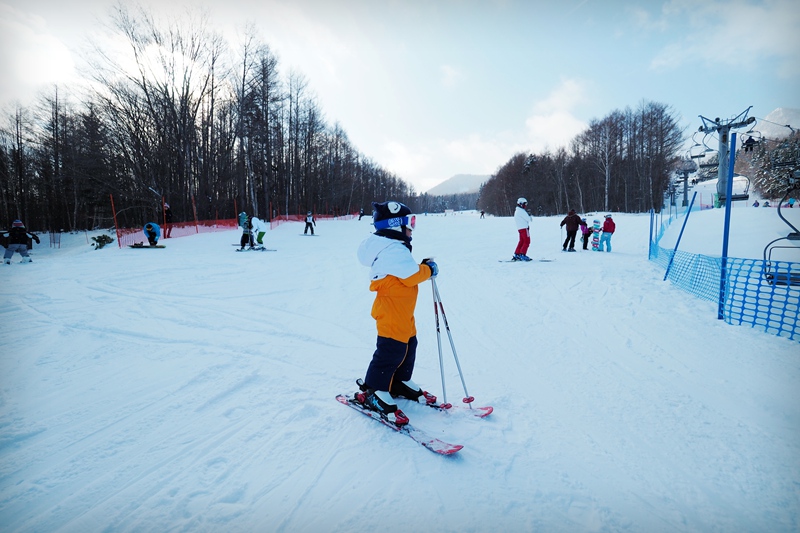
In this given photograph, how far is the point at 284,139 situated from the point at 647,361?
135ft

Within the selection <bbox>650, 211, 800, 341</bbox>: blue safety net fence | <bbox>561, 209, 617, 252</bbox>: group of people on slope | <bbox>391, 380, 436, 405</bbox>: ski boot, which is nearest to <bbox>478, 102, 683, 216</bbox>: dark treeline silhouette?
<bbox>561, 209, 617, 252</bbox>: group of people on slope

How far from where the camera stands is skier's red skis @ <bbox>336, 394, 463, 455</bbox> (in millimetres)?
2492

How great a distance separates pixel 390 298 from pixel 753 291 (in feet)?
19.8

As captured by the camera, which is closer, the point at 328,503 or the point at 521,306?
the point at 328,503

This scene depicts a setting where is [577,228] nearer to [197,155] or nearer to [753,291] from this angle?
[753,291]

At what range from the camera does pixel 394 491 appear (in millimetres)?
2145

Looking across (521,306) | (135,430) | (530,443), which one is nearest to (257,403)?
(135,430)

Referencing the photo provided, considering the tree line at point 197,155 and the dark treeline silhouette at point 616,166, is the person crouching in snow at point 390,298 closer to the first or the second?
the tree line at point 197,155

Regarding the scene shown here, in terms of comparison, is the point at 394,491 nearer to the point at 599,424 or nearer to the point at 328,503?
the point at 328,503

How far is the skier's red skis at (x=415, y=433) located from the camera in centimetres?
249

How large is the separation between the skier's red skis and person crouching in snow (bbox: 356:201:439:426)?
4cm

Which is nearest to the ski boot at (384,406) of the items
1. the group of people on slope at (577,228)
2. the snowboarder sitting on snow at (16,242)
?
the group of people on slope at (577,228)

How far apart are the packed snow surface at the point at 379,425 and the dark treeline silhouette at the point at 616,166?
39.8 m

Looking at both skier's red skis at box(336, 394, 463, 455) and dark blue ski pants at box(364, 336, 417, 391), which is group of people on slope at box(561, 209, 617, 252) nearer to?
dark blue ski pants at box(364, 336, 417, 391)
